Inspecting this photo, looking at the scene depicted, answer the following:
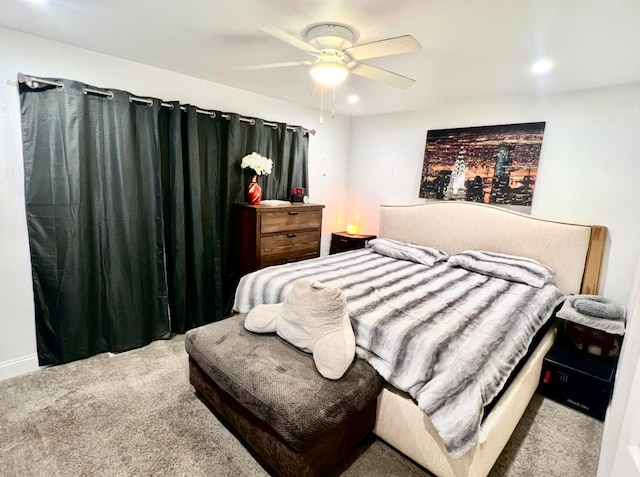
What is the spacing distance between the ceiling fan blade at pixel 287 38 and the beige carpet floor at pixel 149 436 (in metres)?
2.21

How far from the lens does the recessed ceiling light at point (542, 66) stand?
2184mm

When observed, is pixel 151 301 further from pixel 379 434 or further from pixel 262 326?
pixel 379 434

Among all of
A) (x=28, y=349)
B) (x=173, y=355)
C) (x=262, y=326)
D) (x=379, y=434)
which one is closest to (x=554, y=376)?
(x=379, y=434)

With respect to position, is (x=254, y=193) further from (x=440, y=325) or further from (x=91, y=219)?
(x=440, y=325)

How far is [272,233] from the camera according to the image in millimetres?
3195

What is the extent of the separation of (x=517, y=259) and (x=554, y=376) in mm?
1014

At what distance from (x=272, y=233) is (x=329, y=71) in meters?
1.70

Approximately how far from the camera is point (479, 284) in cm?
263

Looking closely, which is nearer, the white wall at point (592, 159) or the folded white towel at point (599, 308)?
the folded white towel at point (599, 308)

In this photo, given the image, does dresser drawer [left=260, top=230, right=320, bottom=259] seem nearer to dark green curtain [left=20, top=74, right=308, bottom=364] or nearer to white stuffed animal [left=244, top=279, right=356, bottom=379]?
dark green curtain [left=20, top=74, right=308, bottom=364]

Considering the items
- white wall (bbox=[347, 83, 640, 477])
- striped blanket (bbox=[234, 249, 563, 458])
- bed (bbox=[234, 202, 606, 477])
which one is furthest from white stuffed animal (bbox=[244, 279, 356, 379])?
white wall (bbox=[347, 83, 640, 477])

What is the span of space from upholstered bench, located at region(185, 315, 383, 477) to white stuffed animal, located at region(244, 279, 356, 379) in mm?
54

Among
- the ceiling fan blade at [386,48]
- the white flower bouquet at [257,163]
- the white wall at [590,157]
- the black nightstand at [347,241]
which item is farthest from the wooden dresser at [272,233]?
the white wall at [590,157]

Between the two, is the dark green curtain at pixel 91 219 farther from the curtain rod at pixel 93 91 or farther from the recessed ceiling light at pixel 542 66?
the recessed ceiling light at pixel 542 66
